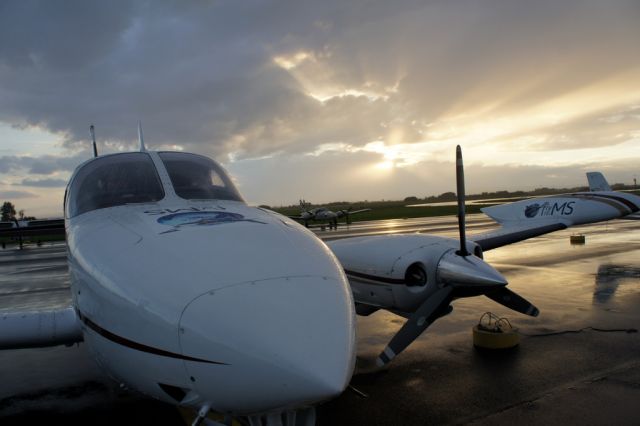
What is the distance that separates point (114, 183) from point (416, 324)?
4.04m

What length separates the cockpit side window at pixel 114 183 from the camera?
194 inches

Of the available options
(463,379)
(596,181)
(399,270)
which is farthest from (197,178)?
(596,181)

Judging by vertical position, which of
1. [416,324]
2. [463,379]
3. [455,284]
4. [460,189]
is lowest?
[463,379]

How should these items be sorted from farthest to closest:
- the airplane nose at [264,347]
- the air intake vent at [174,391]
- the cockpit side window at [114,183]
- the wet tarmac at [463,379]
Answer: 1. the wet tarmac at [463,379]
2. the cockpit side window at [114,183]
3. the air intake vent at [174,391]
4. the airplane nose at [264,347]

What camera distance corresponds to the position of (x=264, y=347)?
250cm

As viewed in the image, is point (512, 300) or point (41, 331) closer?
point (41, 331)

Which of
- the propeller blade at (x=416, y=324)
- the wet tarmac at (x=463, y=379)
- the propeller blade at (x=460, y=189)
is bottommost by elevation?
the wet tarmac at (x=463, y=379)

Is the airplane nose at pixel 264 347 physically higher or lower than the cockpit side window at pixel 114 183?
lower

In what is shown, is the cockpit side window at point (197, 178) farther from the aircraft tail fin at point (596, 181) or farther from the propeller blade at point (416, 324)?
the aircraft tail fin at point (596, 181)

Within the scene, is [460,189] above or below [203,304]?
above

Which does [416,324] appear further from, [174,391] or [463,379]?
[174,391]

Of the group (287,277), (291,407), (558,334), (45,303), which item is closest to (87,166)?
(287,277)

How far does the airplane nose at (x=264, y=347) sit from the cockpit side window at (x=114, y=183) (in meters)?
2.50

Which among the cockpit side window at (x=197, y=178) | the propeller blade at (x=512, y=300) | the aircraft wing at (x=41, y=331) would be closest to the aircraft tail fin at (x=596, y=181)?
the propeller blade at (x=512, y=300)
